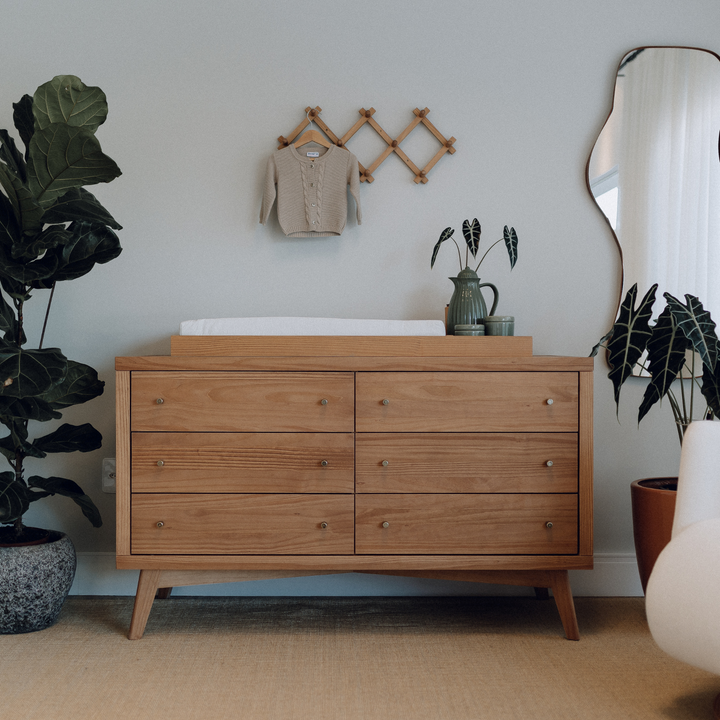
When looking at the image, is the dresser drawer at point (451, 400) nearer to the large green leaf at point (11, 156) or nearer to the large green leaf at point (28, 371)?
the large green leaf at point (28, 371)

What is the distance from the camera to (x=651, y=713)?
135cm

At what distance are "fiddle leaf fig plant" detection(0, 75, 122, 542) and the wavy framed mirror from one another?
1587 millimetres

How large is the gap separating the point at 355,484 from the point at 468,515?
1.04 ft

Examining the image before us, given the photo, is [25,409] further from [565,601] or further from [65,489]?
[565,601]

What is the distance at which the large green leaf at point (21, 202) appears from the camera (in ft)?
5.26

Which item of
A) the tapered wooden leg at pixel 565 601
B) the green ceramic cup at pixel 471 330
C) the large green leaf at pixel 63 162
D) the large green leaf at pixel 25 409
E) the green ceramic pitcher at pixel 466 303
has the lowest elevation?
the tapered wooden leg at pixel 565 601

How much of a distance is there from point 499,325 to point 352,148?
83cm

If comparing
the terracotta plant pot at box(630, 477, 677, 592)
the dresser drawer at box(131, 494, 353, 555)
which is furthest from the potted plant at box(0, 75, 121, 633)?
the terracotta plant pot at box(630, 477, 677, 592)

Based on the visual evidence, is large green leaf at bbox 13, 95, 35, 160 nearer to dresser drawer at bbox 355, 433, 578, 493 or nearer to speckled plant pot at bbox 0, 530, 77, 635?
speckled plant pot at bbox 0, 530, 77, 635

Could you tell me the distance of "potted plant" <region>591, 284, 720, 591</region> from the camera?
1.58 meters

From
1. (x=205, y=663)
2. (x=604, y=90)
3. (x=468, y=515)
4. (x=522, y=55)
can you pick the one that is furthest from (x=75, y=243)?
(x=604, y=90)

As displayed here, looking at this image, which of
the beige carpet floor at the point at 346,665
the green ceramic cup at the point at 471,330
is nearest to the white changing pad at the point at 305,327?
the green ceramic cup at the point at 471,330

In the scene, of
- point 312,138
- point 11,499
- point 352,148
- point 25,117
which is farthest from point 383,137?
point 11,499

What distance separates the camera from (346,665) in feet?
5.17
